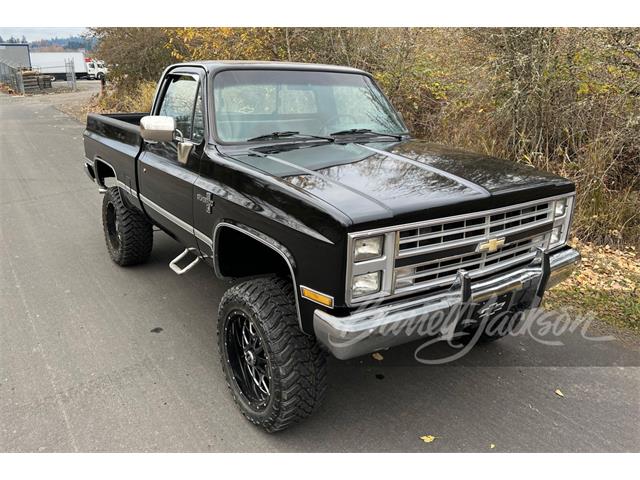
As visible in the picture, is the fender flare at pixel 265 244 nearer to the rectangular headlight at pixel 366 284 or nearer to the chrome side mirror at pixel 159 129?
the rectangular headlight at pixel 366 284

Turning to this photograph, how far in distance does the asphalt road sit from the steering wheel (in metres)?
1.65

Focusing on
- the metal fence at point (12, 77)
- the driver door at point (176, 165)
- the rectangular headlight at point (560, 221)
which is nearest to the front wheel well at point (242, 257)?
the driver door at point (176, 165)

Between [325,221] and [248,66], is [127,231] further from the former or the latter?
[325,221]

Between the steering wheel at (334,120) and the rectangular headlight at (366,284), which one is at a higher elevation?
the steering wheel at (334,120)

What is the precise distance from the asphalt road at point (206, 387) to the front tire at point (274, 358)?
0.16 meters

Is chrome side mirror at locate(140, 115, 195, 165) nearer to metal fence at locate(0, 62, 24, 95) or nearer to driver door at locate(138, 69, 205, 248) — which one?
driver door at locate(138, 69, 205, 248)

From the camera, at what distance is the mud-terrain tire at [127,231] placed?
15.8ft

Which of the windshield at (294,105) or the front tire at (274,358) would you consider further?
the windshield at (294,105)

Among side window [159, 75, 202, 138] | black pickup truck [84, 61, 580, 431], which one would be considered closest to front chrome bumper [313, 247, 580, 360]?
black pickup truck [84, 61, 580, 431]

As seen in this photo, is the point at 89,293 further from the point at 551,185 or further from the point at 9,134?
the point at 9,134

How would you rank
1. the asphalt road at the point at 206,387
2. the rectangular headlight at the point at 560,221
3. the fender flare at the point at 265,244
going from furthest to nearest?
the rectangular headlight at the point at 560,221 < the asphalt road at the point at 206,387 < the fender flare at the point at 265,244

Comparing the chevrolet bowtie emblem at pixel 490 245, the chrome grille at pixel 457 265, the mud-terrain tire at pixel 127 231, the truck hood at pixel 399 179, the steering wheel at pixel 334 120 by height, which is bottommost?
the mud-terrain tire at pixel 127 231

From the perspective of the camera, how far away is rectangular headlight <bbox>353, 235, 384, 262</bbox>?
2309 millimetres

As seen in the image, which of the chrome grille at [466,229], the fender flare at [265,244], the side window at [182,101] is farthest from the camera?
the side window at [182,101]
